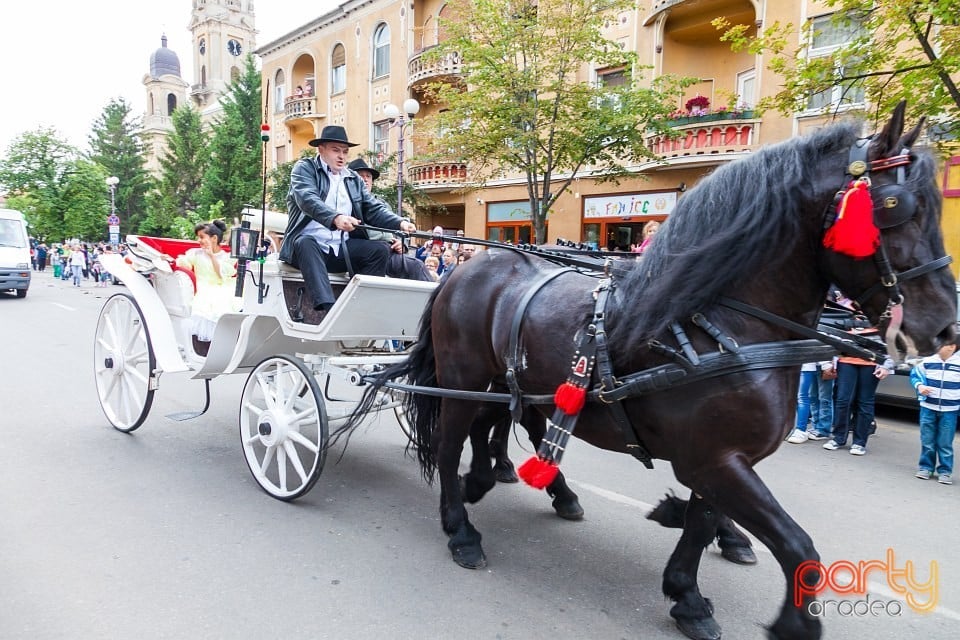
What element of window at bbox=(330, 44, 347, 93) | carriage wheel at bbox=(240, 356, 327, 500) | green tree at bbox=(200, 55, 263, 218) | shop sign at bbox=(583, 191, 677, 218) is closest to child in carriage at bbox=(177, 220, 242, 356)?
carriage wheel at bbox=(240, 356, 327, 500)

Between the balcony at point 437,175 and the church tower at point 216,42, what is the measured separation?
50.3 metres

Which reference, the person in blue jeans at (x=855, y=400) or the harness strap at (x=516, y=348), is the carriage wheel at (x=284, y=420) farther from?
the person in blue jeans at (x=855, y=400)

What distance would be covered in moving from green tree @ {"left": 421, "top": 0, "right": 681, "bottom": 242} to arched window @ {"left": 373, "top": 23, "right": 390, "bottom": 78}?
11.6 metres

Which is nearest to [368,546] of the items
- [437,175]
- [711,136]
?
[711,136]

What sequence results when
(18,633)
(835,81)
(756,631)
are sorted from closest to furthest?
(18,633), (756,631), (835,81)

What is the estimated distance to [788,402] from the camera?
7.34 feet

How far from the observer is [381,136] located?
24.0 metres

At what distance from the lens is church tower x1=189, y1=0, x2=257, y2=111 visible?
62.8 meters

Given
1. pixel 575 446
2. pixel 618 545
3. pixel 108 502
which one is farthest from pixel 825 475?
pixel 108 502

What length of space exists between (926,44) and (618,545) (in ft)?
22.9

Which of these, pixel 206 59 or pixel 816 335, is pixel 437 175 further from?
pixel 206 59

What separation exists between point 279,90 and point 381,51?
7891mm

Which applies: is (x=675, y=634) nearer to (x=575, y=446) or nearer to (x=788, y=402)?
(x=788, y=402)

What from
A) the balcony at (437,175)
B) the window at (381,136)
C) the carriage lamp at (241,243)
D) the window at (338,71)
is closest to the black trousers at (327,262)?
the carriage lamp at (241,243)
